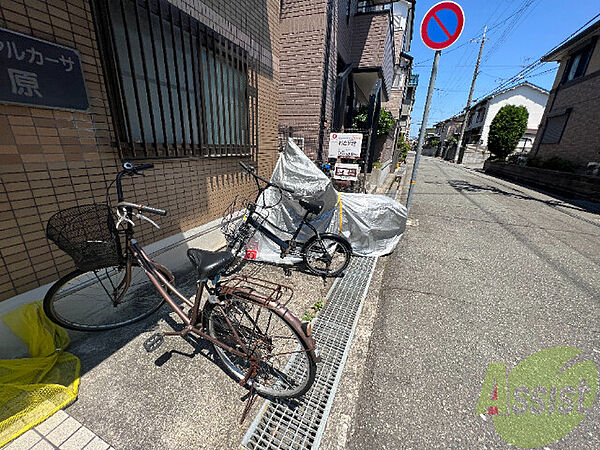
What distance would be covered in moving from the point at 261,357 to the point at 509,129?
94.3ft

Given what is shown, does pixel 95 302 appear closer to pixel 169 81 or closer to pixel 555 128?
pixel 169 81

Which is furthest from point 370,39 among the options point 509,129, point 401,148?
point 509,129

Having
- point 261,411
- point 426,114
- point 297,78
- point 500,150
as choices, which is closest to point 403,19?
point 500,150

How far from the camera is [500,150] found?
21.7 metres

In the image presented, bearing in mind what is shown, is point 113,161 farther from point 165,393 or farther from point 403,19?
point 403,19

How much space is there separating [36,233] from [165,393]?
193cm

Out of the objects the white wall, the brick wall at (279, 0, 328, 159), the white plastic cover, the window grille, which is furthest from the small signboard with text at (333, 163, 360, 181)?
the white wall

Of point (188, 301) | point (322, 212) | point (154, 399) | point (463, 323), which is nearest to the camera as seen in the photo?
point (154, 399)

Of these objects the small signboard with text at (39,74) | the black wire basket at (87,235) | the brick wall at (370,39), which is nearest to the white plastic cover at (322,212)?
the black wire basket at (87,235)

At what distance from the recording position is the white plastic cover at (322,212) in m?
3.94

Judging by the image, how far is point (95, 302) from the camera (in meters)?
2.65

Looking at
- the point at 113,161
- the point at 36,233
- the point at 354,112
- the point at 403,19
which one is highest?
the point at 403,19

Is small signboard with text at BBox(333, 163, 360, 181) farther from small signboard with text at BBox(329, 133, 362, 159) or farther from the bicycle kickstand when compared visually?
the bicycle kickstand

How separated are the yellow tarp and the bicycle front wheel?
12cm
